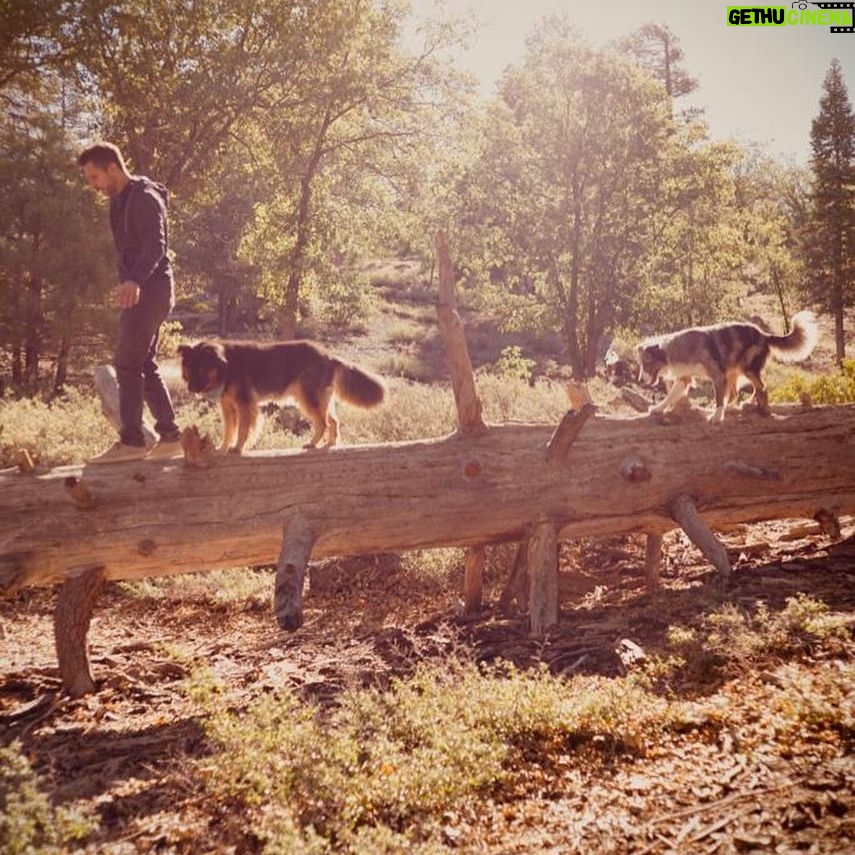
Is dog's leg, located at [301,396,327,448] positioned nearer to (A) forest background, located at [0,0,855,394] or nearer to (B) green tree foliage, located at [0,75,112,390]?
(A) forest background, located at [0,0,855,394]

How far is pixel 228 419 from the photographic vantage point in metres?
6.70

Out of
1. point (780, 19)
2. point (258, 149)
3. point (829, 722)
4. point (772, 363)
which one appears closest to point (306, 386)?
point (829, 722)

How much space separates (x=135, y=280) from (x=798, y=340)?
308 inches

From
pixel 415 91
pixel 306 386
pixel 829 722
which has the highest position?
pixel 415 91

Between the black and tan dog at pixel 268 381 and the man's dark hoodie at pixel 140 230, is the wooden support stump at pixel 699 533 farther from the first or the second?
the man's dark hoodie at pixel 140 230

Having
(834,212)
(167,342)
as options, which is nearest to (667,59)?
(834,212)

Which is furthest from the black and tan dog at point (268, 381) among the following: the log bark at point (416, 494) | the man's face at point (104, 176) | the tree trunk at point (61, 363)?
the tree trunk at point (61, 363)

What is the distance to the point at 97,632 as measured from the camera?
24.8 ft

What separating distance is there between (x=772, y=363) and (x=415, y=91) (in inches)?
891

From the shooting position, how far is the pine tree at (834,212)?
30.5m

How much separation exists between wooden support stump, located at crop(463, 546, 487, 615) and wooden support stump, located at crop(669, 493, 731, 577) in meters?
2.18

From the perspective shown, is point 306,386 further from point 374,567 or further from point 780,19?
point 780,19

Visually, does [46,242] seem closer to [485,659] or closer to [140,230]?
[140,230]

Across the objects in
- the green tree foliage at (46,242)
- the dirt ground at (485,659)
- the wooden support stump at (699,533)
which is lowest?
the dirt ground at (485,659)
